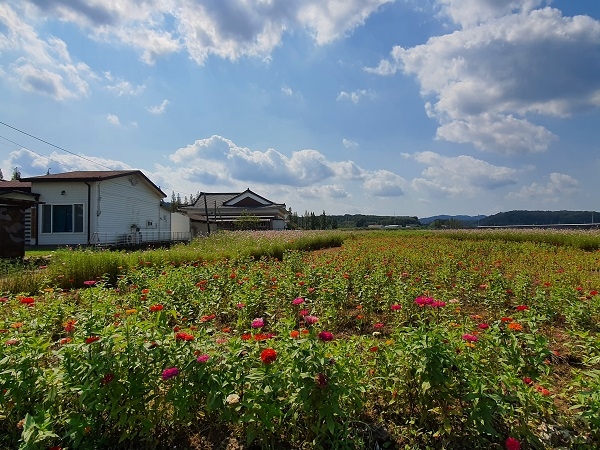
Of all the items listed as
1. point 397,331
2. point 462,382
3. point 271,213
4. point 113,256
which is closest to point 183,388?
point 397,331

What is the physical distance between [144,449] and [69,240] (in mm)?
19416

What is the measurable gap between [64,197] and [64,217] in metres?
1.03

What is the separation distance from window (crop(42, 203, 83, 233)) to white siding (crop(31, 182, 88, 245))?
0.20m

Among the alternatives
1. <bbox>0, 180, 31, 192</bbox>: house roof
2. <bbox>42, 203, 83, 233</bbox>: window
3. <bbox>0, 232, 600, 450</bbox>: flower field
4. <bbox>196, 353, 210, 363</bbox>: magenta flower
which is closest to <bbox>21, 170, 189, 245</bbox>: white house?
<bbox>42, 203, 83, 233</bbox>: window

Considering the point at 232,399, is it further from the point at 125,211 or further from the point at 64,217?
the point at 125,211

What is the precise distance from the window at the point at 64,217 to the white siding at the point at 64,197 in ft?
0.64

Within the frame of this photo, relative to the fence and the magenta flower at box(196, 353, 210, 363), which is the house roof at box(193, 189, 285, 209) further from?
Answer: the magenta flower at box(196, 353, 210, 363)

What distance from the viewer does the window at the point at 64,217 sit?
18.3 m

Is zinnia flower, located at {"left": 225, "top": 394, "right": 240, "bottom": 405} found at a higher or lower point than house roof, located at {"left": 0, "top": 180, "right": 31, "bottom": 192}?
lower

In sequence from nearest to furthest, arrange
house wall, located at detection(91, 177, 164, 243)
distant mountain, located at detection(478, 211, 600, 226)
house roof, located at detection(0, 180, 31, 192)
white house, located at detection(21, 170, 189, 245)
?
1. white house, located at detection(21, 170, 189, 245)
2. house wall, located at detection(91, 177, 164, 243)
3. house roof, located at detection(0, 180, 31, 192)
4. distant mountain, located at detection(478, 211, 600, 226)

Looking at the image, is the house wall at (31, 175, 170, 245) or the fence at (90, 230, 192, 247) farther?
the fence at (90, 230, 192, 247)

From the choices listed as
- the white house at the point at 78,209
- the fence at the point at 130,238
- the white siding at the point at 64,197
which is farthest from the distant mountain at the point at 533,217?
the white siding at the point at 64,197

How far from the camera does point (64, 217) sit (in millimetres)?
18359

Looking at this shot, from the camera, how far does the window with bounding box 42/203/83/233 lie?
1827cm
